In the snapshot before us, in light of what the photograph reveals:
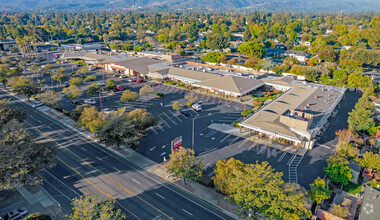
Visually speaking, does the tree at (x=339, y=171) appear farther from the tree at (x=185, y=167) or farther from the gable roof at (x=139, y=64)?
the gable roof at (x=139, y=64)

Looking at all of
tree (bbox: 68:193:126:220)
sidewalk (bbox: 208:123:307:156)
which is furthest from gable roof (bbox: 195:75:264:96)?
tree (bbox: 68:193:126:220)

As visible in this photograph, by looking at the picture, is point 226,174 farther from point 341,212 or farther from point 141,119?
point 141,119

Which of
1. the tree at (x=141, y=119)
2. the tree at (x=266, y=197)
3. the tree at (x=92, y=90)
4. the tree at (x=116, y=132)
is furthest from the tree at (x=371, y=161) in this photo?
the tree at (x=92, y=90)

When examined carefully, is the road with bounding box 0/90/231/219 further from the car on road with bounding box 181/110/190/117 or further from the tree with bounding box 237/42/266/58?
the tree with bounding box 237/42/266/58

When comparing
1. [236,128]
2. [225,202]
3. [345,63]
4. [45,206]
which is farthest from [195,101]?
[345,63]

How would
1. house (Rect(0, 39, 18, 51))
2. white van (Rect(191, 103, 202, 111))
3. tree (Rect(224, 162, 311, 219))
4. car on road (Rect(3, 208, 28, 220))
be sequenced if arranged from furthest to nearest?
house (Rect(0, 39, 18, 51)), white van (Rect(191, 103, 202, 111)), car on road (Rect(3, 208, 28, 220)), tree (Rect(224, 162, 311, 219))

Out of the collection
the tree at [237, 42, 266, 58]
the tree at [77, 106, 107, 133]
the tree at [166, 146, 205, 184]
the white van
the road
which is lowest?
the road
